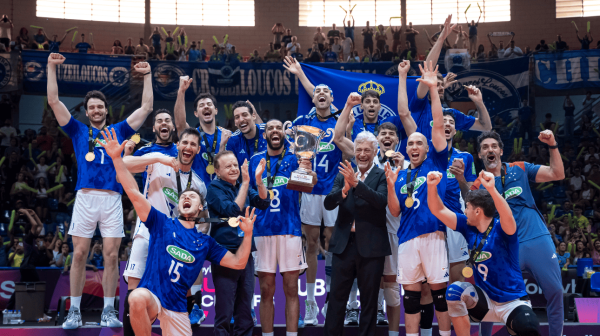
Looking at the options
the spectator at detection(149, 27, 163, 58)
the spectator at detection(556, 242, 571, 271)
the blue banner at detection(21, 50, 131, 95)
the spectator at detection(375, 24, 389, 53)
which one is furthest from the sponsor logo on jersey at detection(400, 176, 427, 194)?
the spectator at detection(149, 27, 163, 58)

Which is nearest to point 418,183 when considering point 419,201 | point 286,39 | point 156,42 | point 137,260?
point 419,201

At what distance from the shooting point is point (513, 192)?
18.2 feet

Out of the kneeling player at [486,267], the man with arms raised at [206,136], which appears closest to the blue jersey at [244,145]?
the man with arms raised at [206,136]

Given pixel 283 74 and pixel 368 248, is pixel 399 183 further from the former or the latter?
pixel 283 74

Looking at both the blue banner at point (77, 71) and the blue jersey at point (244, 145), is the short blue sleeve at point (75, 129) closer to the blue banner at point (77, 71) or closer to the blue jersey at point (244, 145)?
the blue jersey at point (244, 145)

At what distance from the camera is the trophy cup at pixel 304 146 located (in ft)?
17.4

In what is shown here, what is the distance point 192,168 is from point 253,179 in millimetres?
718

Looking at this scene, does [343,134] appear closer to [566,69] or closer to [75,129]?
[75,129]

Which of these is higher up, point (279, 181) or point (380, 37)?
point (380, 37)

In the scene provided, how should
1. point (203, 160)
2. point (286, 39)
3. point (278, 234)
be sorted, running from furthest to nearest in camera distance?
point (286, 39) → point (203, 160) → point (278, 234)

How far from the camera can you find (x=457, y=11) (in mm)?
21672

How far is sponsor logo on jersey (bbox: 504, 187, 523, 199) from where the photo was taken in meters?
5.54

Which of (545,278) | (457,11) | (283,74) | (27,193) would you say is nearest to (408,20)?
(457,11)

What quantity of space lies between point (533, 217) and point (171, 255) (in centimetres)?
351
